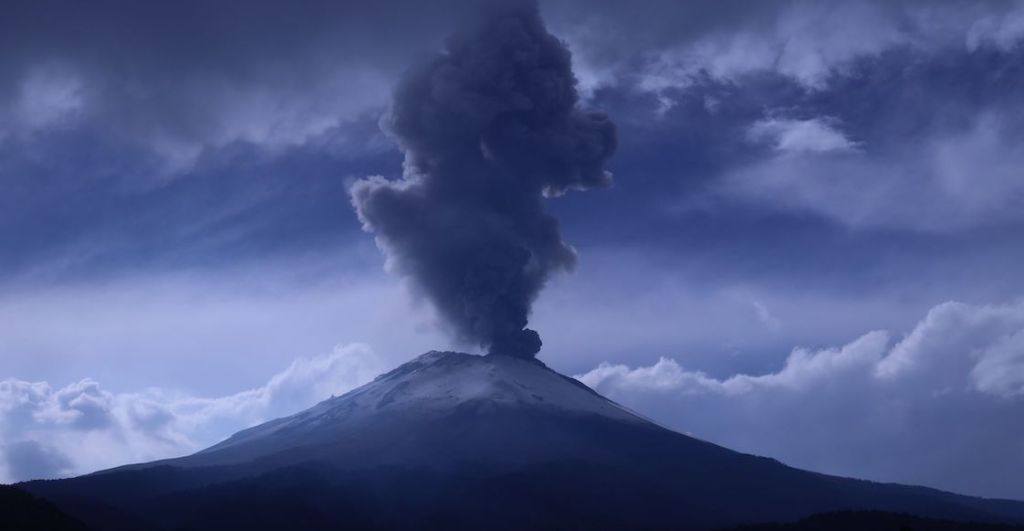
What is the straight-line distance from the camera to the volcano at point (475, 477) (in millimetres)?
86312

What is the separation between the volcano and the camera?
8631 cm

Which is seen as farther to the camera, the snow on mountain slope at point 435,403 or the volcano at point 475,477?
the snow on mountain slope at point 435,403

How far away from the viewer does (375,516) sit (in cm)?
8631

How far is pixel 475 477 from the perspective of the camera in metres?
97.3

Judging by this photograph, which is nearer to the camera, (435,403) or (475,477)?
(475,477)

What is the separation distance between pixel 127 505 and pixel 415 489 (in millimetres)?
25749

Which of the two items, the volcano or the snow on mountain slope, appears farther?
the snow on mountain slope

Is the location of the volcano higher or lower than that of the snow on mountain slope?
lower

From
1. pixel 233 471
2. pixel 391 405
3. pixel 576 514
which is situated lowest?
Result: pixel 576 514

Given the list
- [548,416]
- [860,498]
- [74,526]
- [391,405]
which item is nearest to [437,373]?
[391,405]

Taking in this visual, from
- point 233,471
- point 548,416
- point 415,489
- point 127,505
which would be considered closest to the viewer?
point 127,505

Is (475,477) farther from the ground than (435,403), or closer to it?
closer to it

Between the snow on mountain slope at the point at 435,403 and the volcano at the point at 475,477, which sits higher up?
the snow on mountain slope at the point at 435,403

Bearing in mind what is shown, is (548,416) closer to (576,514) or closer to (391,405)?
(391,405)
